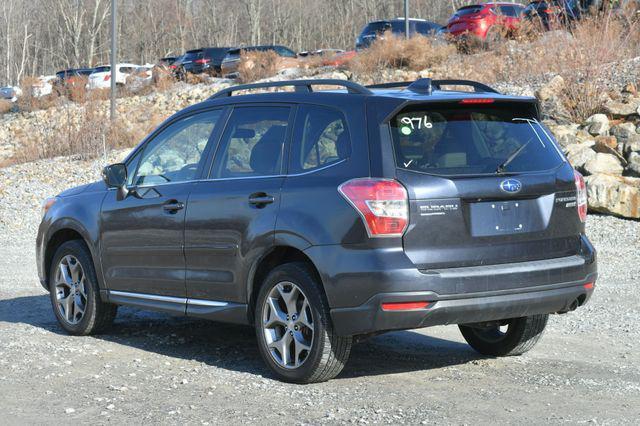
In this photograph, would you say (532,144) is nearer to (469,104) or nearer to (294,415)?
(469,104)

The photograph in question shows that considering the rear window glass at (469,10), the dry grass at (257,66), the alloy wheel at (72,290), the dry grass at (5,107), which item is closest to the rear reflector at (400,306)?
the alloy wheel at (72,290)

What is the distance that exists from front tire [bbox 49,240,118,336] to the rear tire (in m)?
2.76

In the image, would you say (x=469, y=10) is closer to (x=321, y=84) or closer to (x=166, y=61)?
(x=166, y=61)

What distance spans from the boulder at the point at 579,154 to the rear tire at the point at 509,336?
8.82 metres

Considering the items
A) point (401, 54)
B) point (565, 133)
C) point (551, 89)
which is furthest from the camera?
point (401, 54)

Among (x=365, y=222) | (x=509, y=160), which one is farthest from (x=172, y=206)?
(x=509, y=160)

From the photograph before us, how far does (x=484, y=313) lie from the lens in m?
5.97

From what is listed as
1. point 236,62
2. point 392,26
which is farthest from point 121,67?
point 392,26

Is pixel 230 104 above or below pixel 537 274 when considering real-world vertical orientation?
above

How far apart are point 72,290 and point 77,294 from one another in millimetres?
58

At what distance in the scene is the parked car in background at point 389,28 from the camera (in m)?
33.0

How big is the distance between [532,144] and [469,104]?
49 cm

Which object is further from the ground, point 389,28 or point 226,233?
point 389,28

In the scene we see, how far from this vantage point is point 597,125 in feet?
57.1
